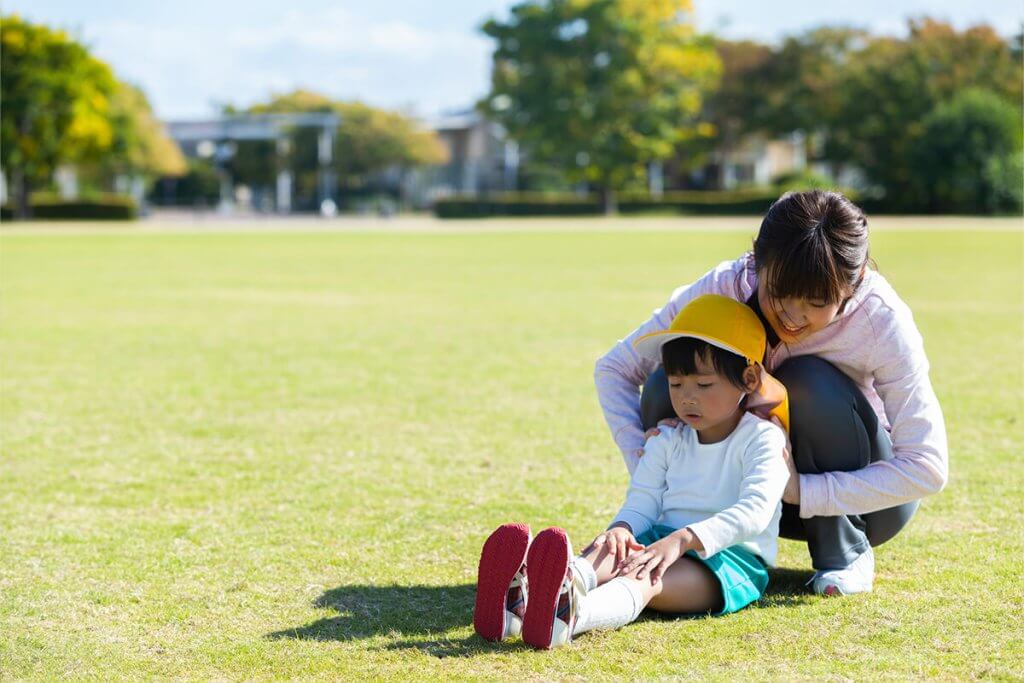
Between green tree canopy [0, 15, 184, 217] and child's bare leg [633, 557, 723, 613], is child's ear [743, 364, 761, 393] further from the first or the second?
green tree canopy [0, 15, 184, 217]

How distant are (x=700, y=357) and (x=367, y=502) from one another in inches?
80.6

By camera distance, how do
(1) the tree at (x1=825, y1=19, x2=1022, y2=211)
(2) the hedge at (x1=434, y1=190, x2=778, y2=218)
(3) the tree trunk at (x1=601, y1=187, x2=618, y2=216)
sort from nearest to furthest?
(1) the tree at (x1=825, y1=19, x2=1022, y2=211)
(2) the hedge at (x1=434, y1=190, x2=778, y2=218)
(3) the tree trunk at (x1=601, y1=187, x2=618, y2=216)

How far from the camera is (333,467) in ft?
18.6

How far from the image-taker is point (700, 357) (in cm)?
334

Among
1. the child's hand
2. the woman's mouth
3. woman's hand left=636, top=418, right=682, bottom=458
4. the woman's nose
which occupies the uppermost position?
the woman's nose

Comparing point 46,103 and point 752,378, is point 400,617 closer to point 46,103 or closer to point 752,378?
point 752,378

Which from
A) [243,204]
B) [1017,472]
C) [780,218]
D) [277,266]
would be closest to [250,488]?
[780,218]

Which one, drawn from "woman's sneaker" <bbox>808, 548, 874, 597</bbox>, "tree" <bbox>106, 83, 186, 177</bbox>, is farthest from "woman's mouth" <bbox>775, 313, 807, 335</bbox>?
"tree" <bbox>106, 83, 186, 177</bbox>

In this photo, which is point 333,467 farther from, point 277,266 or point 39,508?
point 277,266

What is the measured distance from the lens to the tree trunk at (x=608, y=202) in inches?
2109

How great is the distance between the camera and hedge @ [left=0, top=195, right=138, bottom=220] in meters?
49.5

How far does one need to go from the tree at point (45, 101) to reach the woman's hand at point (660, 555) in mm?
47568

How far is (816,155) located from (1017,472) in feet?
191

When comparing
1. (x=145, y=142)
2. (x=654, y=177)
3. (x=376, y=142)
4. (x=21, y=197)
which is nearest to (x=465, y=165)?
(x=376, y=142)
